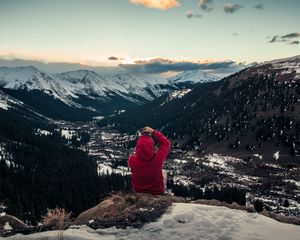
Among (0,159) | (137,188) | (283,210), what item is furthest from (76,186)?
(137,188)

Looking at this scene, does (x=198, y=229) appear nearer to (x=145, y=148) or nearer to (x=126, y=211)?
(x=126, y=211)

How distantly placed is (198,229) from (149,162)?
17.0ft

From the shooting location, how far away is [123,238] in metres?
14.4

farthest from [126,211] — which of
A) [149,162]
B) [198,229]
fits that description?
[198,229]

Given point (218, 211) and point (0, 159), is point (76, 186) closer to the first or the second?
point (0, 159)

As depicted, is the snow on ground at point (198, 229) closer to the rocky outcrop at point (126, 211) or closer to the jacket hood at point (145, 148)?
the rocky outcrop at point (126, 211)

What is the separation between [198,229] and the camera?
15.2 meters

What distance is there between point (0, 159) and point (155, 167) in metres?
197

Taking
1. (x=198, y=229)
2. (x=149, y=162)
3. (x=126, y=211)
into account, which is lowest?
(x=198, y=229)

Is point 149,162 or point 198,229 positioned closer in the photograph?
point 198,229

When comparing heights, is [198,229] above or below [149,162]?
below

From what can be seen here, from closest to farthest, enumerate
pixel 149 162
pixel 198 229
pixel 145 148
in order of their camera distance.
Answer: pixel 198 229, pixel 145 148, pixel 149 162

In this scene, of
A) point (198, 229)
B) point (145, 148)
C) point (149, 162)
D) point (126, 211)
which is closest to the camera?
point (198, 229)

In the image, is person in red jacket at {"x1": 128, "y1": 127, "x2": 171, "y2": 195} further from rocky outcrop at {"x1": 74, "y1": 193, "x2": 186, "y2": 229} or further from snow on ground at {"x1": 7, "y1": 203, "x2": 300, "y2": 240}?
snow on ground at {"x1": 7, "y1": 203, "x2": 300, "y2": 240}
